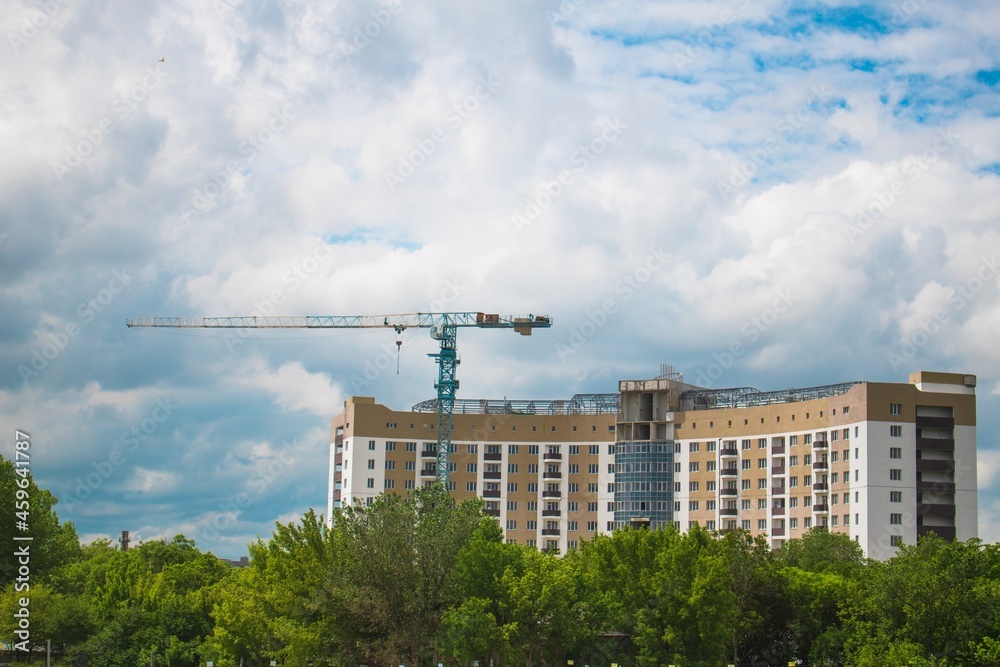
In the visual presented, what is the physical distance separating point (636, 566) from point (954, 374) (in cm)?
6850

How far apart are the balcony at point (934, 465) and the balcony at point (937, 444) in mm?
1349

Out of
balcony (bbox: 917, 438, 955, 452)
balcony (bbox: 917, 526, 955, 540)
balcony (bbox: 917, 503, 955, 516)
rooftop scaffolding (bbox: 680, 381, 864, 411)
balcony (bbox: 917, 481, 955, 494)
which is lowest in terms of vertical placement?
balcony (bbox: 917, 526, 955, 540)

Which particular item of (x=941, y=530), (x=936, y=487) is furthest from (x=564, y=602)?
(x=936, y=487)

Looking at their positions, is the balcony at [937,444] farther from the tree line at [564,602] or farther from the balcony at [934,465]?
the tree line at [564,602]

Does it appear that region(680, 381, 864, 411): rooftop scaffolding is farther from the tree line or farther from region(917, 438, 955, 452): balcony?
the tree line

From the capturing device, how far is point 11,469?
10169 centimetres

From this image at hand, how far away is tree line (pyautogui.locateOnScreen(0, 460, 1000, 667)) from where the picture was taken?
74.4 meters

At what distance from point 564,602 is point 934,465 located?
7293 cm

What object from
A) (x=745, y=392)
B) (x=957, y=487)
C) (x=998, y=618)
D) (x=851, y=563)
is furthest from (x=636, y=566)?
(x=745, y=392)

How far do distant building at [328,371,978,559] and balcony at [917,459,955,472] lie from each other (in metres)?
0.11

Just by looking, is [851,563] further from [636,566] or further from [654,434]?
[654,434]

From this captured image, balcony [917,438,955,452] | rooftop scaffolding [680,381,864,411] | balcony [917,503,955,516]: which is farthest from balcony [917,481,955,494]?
rooftop scaffolding [680,381,864,411]

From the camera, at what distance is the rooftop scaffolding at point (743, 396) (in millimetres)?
147000

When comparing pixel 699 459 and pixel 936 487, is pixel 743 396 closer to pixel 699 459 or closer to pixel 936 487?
pixel 699 459
